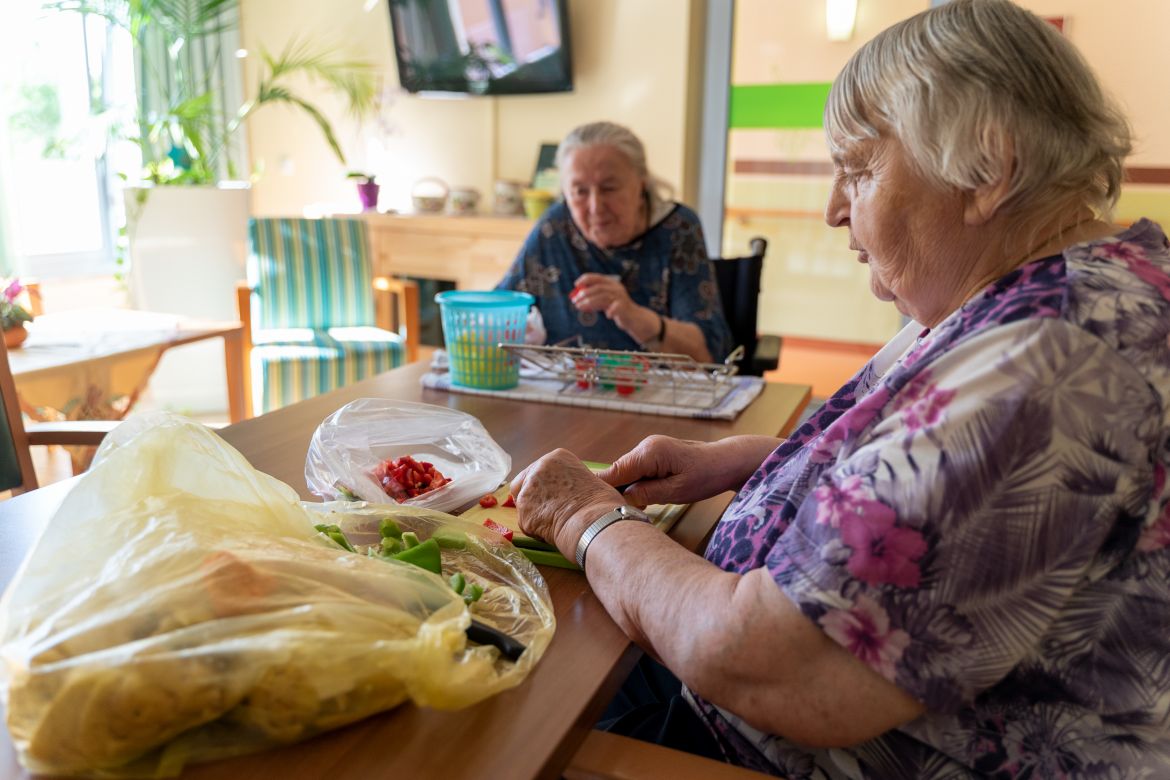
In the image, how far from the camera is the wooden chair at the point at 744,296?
2760 mm

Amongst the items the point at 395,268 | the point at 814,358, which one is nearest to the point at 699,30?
the point at 814,358

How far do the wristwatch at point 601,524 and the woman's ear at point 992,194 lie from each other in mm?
451

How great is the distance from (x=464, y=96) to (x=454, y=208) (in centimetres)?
59

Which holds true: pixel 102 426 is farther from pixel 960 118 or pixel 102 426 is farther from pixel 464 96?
pixel 464 96

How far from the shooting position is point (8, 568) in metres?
0.96

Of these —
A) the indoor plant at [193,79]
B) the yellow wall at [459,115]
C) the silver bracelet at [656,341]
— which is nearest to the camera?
the silver bracelet at [656,341]

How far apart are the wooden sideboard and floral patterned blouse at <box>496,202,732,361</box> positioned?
1.80m

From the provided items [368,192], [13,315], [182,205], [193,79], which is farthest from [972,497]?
[193,79]

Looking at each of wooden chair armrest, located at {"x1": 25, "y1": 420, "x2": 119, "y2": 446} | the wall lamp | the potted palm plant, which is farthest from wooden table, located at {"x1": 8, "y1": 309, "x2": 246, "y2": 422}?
the wall lamp

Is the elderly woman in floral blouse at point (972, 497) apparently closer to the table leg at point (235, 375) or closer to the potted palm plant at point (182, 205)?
the table leg at point (235, 375)

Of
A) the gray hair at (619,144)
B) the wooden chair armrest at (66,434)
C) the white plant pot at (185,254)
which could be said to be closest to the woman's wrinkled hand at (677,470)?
the wooden chair armrest at (66,434)

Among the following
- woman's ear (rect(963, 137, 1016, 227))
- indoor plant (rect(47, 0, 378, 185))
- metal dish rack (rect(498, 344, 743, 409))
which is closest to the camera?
woman's ear (rect(963, 137, 1016, 227))

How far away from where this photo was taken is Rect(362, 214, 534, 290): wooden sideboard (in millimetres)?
4336

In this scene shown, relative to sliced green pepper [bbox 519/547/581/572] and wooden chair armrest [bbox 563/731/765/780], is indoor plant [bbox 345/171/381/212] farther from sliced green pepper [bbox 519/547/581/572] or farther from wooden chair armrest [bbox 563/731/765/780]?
wooden chair armrest [bbox 563/731/765/780]
